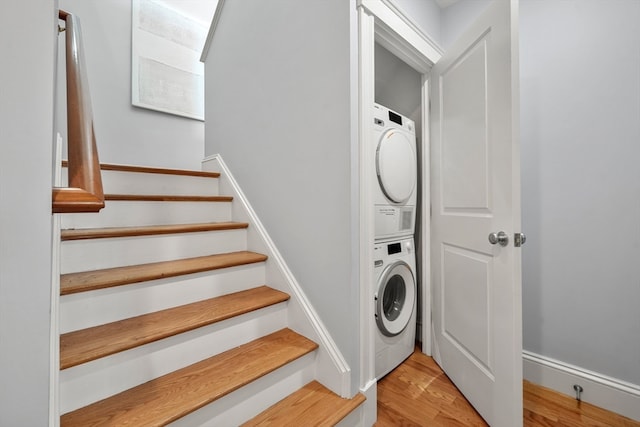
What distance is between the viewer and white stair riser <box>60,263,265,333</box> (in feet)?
3.27

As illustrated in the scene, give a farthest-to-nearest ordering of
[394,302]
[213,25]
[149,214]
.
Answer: [213,25] → [394,302] → [149,214]

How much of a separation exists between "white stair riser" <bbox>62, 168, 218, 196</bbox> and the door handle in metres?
1.86

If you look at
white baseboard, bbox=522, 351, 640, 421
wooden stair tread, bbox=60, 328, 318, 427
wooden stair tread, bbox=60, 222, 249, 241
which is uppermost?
wooden stair tread, bbox=60, 222, 249, 241

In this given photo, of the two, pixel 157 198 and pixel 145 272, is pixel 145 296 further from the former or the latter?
pixel 157 198

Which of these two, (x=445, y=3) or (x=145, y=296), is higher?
(x=445, y=3)

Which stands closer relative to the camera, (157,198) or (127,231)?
(127,231)

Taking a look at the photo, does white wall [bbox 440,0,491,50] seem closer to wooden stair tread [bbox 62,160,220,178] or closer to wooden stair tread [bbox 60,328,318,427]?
wooden stair tread [bbox 62,160,220,178]

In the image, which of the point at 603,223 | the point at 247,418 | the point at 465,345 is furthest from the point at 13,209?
the point at 603,223

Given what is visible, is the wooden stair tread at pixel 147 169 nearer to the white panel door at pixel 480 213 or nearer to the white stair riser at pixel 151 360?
the white stair riser at pixel 151 360

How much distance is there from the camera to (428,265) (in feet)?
6.00

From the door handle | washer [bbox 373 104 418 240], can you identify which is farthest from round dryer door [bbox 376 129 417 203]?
the door handle

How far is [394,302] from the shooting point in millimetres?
1821

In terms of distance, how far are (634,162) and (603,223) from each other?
320 millimetres

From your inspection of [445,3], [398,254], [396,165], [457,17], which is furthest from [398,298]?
[445,3]
